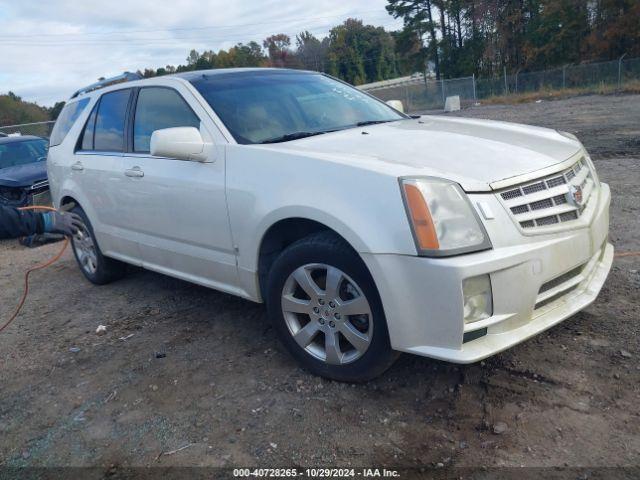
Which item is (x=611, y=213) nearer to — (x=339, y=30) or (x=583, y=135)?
(x=583, y=135)

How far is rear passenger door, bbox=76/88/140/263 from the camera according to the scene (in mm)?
4473

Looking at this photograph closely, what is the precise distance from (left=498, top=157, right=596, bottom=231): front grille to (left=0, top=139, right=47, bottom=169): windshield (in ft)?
33.2

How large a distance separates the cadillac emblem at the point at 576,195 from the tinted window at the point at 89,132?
4.00m

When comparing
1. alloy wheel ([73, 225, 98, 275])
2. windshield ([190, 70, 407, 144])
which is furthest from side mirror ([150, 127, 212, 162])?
alloy wheel ([73, 225, 98, 275])

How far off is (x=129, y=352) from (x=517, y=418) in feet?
8.49

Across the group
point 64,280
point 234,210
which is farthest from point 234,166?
point 64,280

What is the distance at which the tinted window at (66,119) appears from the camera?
17.8 feet

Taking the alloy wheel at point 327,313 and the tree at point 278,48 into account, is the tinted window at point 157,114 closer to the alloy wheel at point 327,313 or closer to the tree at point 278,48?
the alloy wheel at point 327,313

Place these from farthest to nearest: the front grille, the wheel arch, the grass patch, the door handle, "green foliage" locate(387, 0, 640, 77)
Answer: "green foliage" locate(387, 0, 640, 77) → the grass patch → the door handle → the wheel arch → the front grille

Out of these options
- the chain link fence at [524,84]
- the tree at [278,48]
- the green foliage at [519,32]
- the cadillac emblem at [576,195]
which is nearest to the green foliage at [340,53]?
the tree at [278,48]

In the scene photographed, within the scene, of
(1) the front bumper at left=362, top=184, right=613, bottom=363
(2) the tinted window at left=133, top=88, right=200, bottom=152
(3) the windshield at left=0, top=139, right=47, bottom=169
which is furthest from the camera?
(3) the windshield at left=0, top=139, right=47, bottom=169

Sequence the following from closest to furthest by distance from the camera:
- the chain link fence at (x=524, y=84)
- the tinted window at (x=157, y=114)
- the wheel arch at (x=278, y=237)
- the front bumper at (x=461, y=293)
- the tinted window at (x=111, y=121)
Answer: the front bumper at (x=461, y=293) < the wheel arch at (x=278, y=237) < the tinted window at (x=157, y=114) < the tinted window at (x=111, y=121) < the chain link fence at (x=524, y=84)

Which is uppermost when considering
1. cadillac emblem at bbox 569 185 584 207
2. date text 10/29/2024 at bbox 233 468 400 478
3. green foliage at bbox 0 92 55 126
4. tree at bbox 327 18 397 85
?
tree at bbox 327 18 397 85

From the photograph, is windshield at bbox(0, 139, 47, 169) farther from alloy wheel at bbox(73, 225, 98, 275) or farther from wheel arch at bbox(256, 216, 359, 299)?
wheel arch at bbox(256, 216, 359, 299)
